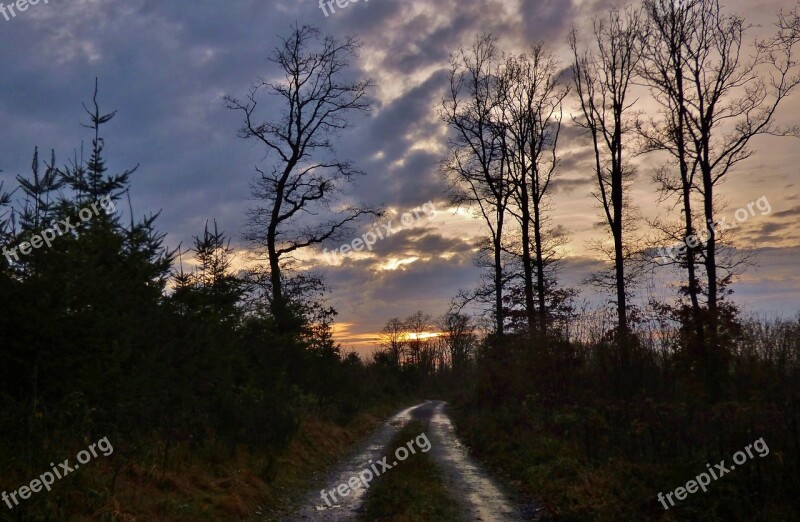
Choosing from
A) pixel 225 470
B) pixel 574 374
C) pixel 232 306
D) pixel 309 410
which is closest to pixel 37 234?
pixel 225 470

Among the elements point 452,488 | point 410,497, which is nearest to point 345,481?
point 452,488

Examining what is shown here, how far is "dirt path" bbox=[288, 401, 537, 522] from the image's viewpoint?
10.1 m

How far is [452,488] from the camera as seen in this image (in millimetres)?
12453

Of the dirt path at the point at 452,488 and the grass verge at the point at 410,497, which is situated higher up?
the grass verge at the point at 410,497

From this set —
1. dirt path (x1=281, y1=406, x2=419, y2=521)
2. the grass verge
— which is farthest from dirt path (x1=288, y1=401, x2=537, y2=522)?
the grass verge

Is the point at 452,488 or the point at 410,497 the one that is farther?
the point at 452,488

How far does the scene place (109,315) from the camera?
30.8ft

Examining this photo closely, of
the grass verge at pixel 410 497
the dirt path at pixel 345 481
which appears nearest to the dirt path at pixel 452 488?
the dirt path at pixel 345 481

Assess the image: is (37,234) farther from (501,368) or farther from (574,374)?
(501,368)

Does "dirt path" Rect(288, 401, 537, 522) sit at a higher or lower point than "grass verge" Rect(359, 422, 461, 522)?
lower

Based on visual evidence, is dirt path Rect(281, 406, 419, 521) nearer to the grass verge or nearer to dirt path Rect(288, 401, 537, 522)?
dirt path Rect(288, 401, 537, 522)

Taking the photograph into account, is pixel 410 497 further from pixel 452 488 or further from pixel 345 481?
pixel 345 481

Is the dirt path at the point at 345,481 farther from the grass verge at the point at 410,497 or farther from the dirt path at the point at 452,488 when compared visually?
the grass verge at the point at 410,497

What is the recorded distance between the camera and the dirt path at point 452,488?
1009cm
